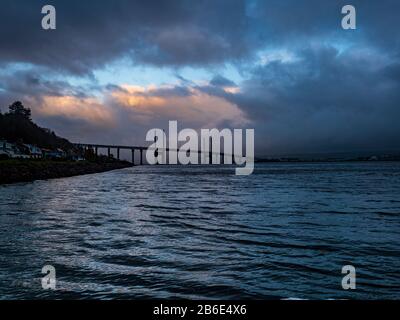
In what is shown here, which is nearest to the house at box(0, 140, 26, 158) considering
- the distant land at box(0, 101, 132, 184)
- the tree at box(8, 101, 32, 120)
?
the distant land at box(0, 101, 132, 184)

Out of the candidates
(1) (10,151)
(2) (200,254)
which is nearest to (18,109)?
(1) (10,151)

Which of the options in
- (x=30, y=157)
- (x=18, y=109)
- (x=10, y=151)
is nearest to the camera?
(x=30, y=157)

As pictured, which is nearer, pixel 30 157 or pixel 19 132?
pixel 30 157

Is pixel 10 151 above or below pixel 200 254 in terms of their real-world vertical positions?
above

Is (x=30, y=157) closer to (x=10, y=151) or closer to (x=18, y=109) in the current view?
(x=10, y=151)

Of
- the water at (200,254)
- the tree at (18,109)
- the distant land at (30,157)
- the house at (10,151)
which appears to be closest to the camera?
the water at (200,254)

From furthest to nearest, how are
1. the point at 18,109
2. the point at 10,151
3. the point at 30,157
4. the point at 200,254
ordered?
the point at 18,109
the point at 10,151
the point at 30,157
the point at 200,254

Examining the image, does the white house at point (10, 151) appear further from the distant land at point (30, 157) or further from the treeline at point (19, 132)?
the treeline at point (19, 132)

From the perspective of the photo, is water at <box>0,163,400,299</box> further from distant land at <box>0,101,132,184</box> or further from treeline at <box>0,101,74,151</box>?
treeline at <box>0,101,74,151</box>

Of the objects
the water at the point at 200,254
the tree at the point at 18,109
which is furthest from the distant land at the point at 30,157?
the water at the point at 200,254

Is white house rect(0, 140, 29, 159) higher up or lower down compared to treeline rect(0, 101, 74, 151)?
lower down

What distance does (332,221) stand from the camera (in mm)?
16656
